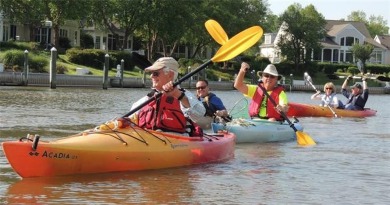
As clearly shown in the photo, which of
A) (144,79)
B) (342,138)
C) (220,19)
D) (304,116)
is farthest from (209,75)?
(342,138)

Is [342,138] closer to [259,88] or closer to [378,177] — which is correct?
[259,88]

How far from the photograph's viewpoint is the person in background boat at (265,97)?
1424 centimetres

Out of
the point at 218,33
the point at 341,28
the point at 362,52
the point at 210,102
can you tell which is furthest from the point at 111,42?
the point at 218,33

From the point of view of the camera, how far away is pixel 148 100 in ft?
32.0

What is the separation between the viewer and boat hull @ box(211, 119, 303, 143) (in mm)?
14031

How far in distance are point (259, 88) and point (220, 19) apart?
5262cm

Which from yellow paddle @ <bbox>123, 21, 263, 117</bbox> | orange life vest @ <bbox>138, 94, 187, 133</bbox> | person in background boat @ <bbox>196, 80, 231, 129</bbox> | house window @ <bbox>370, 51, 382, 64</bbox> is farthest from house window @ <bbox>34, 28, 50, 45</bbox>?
orange life vest @ <bbox>138, 94, 187, 133</bbox>

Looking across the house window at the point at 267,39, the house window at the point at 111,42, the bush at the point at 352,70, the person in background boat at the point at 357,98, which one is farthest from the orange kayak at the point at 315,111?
the house window at the point at 267,39

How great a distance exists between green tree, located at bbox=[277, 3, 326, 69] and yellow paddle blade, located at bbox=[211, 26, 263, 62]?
199 feet

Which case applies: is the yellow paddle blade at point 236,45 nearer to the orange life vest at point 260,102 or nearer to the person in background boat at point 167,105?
the person in background boat at point 167,105

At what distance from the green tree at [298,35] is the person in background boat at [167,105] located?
204ft

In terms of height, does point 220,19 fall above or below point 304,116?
above

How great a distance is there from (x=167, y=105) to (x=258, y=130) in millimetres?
4656

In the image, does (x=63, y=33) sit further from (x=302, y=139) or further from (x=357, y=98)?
(x=302, y=139)
